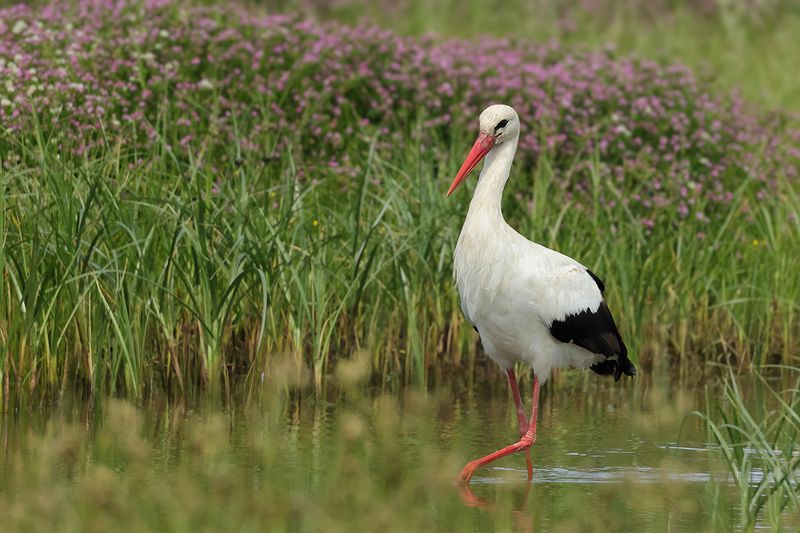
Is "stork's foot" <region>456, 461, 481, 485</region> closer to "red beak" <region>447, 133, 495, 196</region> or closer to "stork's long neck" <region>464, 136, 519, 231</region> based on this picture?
"stork's long neck" <region>464, 136, 519, 231</region>

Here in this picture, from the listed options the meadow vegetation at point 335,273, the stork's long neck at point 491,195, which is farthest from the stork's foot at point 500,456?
the stork's long neck at point 491,195

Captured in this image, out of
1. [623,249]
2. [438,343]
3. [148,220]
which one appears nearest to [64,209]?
[148,220]

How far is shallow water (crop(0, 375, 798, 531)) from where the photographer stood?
5.38 m

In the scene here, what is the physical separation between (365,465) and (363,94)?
16.4ft

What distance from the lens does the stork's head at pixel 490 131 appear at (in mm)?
6863

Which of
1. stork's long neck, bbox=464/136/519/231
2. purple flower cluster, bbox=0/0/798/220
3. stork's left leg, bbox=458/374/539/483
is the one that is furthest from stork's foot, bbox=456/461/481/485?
purple flower cluster, bbox=0/0/798/220

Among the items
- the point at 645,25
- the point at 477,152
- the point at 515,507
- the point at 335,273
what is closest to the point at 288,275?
the point at 335,273

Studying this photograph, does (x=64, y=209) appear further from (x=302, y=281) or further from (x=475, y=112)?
(x=475, y=112)

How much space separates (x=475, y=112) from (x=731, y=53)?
7826 mm

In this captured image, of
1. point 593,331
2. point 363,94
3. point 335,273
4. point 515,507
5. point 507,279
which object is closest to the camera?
point 515,507

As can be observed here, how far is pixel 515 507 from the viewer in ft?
20.0

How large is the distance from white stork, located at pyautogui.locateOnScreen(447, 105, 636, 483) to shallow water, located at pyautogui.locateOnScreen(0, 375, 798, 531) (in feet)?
1.26

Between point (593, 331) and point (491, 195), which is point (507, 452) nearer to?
point (593, 331)

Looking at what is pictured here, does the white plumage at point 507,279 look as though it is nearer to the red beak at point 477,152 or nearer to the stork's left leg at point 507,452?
the red beak at point 477,152
